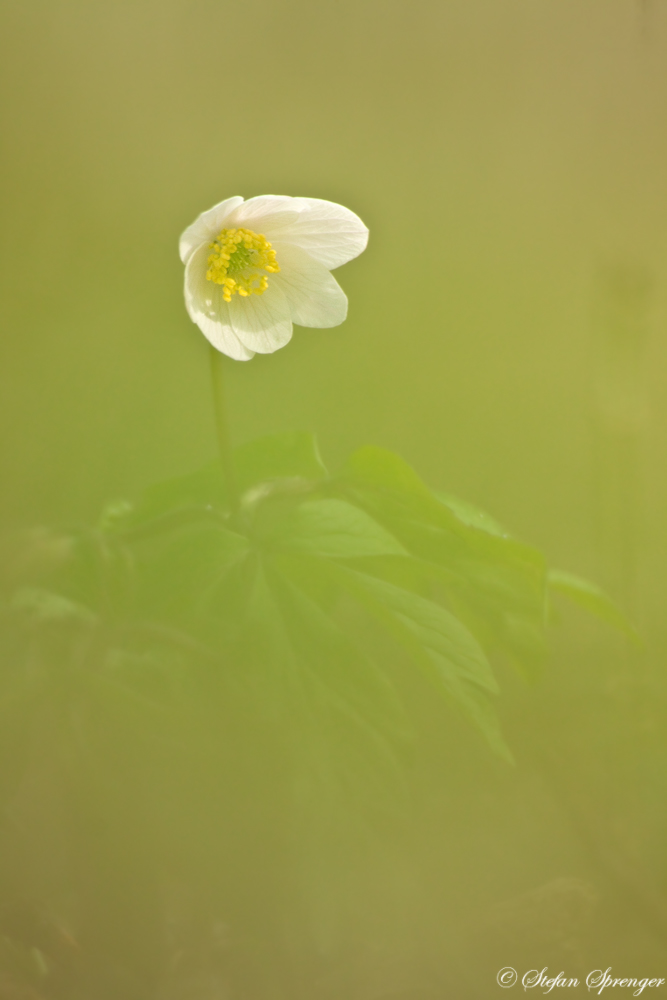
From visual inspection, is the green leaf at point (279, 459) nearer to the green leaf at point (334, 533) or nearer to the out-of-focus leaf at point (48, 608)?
the green leaf at point (334, 533)

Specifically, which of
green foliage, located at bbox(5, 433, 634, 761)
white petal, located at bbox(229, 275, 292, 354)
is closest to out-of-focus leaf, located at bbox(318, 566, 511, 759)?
green foliage, located at bbox(5, 433, 634, 761)

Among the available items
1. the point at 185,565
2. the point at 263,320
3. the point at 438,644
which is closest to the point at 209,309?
the point at 263,320

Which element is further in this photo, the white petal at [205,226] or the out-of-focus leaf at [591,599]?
the out-of-focus leaf at [591,599]

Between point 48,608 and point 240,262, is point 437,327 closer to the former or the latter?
point 240,262

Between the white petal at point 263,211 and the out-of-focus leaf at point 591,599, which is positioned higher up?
the white petal at point 263,211

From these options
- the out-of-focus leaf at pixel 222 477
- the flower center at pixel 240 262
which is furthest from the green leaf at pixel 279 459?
the flower center at pixel 240 262

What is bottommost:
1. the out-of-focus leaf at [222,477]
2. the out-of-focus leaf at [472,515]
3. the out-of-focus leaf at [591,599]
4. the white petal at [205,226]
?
the out-of-focus leaf at [591,599]
